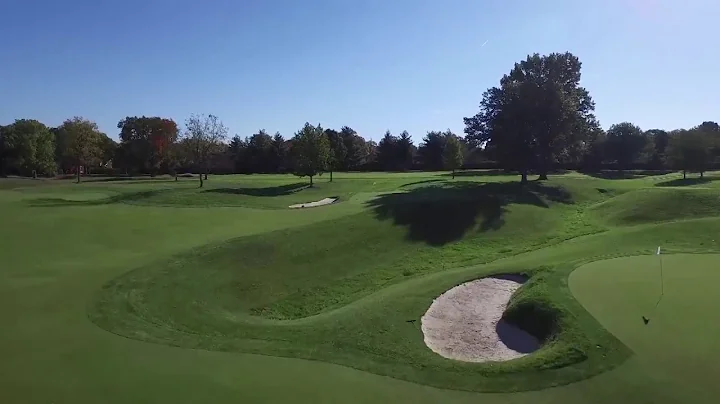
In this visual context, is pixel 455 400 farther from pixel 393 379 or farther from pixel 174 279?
pixel 174 279

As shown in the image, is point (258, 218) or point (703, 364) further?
A: point (258, 218)

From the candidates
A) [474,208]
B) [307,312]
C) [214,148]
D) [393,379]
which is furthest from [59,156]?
[393,379]

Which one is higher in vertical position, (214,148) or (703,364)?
(214,148)

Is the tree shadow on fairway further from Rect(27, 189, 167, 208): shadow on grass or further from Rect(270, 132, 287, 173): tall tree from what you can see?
Rect(270, 132, 287, 173): tall tree

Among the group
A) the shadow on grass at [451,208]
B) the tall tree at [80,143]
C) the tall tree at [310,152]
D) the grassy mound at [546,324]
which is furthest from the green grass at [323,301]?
the tall tree at [80,143]

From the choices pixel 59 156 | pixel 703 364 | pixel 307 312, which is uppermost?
pixel 59 156

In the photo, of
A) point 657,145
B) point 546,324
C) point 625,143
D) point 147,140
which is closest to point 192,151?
point 147,140

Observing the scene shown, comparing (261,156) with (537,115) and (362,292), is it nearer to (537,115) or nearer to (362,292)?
(537,115)

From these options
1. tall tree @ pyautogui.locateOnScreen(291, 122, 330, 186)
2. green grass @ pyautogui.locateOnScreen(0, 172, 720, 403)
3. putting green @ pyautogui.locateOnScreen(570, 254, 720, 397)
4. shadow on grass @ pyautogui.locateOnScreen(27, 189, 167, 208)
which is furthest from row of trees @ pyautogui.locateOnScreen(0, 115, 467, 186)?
putting green @ pyautogui.locateOnScreen(570, 254, 720, 397)
